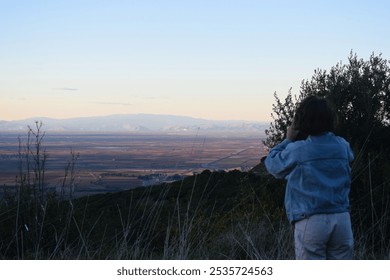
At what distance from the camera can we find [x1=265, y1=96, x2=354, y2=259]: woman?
12.0 ft

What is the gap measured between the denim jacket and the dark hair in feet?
0.20

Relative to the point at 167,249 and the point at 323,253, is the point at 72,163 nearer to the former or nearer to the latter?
the point at 167,249

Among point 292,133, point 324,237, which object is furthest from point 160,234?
point 324,237

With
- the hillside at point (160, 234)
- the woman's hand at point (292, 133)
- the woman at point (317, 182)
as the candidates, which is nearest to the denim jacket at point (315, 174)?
the woman at point (317, 182)

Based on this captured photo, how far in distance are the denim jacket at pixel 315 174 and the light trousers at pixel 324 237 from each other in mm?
47

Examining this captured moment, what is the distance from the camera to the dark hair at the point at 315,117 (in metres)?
3.78

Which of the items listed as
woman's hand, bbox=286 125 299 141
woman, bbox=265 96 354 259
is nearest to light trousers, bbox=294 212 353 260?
woman, bbox=265 96 354 259

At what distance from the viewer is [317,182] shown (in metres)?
3.67

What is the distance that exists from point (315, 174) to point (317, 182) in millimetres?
54

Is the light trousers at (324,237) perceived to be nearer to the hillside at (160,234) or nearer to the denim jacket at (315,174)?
the denim jacket at (315,174)

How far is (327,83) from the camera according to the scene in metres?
13.1

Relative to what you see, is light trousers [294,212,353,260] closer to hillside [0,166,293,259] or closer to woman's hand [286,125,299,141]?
Answer: woman's hand [286,125,299,141]

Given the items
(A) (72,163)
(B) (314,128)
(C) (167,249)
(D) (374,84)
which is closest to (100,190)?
(A) (72,163)

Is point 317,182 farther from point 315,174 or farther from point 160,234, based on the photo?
point 160,234
